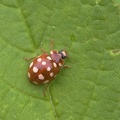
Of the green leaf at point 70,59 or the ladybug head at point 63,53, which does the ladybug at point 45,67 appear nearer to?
the ladybug head at point 63,53

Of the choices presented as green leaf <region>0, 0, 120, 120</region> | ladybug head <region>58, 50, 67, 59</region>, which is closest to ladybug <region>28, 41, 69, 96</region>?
ladybug head <region>58, 50, 67, 59</region>

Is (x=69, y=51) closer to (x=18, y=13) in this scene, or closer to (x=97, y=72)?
(x=97, y=72)

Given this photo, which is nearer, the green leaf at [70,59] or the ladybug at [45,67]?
the green leaf at [70,59]

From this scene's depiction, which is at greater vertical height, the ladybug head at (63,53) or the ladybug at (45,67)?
the ladybug head at (63,53)

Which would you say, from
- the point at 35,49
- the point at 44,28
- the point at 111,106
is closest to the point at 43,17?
the point at 44,28

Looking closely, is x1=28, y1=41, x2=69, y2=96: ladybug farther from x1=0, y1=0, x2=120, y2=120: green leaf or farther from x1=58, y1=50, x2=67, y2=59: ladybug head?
x1=0, y1=0, x2=120, y2=120: green leaf

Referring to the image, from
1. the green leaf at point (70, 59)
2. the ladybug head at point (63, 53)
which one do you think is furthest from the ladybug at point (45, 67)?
the green leaf at point (70, 59)

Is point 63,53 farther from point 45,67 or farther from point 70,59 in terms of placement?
point 45,67
